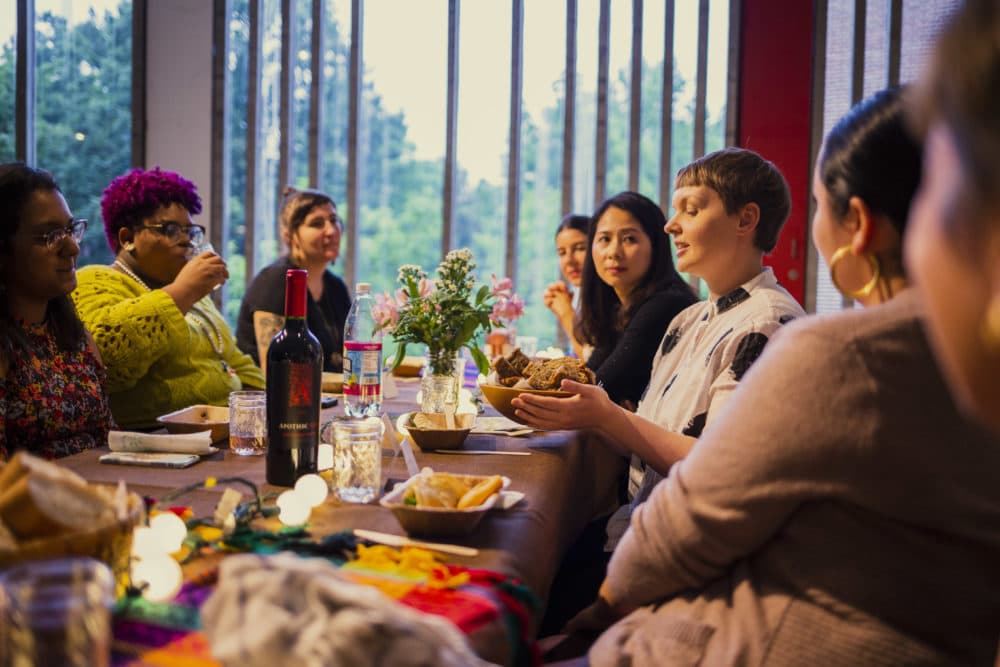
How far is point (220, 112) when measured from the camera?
17.2ft

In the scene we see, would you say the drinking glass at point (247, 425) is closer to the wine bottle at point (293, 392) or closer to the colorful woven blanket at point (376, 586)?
the wine bottle at point (293, 392)

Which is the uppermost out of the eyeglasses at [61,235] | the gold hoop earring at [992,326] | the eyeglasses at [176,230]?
the eyeglasses at [176,230]

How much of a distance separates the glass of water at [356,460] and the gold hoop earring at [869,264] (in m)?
0.71

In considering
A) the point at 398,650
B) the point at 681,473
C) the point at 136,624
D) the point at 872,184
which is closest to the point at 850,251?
the point at 872,184

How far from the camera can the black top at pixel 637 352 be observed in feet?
8.45

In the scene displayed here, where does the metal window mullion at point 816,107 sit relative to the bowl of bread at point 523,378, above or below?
above

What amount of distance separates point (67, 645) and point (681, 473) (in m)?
0.72

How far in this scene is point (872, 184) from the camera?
1085mm

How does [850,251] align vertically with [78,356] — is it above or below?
above

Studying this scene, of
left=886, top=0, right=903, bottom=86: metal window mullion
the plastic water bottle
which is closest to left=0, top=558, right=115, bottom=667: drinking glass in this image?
the plastic water bottle

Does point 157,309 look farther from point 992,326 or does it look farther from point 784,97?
point 784,97

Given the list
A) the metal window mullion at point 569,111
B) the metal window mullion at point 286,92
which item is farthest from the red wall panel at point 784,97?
the metal window mullion at point 286,92

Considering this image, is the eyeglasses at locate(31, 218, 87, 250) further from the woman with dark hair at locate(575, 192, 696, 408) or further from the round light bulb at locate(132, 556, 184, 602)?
the woman with dark hair at locate(575, 192, 696, 408)

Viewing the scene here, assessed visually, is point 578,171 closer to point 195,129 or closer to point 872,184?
point 195,129
